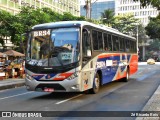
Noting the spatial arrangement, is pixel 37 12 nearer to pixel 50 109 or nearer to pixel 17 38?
pixel 17 38

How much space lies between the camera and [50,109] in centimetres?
1066

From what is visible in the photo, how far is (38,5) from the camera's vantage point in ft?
194

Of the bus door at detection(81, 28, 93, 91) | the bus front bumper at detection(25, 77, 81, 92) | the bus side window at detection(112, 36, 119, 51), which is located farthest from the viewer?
the bus side window at detection(112, 36, 119, 51)

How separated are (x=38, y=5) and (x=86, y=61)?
47101mm

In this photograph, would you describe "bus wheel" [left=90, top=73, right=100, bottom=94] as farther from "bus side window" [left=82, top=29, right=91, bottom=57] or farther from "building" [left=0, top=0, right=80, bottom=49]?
"building" [left=0, top=0, right=80, bottom=49]

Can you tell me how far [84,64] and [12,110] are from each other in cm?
375

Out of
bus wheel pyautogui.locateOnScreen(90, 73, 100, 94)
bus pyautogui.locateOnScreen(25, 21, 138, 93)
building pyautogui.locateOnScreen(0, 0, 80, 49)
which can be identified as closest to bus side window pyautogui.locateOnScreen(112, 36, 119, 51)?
bus wheel pyautogui.locateOnScreen(90, 73, 100, 94)

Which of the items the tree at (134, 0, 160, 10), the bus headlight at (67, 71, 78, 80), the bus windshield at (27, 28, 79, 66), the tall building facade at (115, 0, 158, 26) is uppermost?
the tall building facade at (115, 0, 158, 26)

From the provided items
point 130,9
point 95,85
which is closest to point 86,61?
point 95,85

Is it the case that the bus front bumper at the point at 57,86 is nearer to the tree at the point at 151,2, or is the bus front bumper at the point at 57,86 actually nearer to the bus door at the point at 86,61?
the bus door at the point at 86,61

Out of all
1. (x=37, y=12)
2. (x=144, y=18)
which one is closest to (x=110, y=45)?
(x=37, y=12)

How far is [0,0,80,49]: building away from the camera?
46.7 meters

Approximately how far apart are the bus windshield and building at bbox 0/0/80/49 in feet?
86.3

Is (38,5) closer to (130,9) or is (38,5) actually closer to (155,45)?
(155,45)
